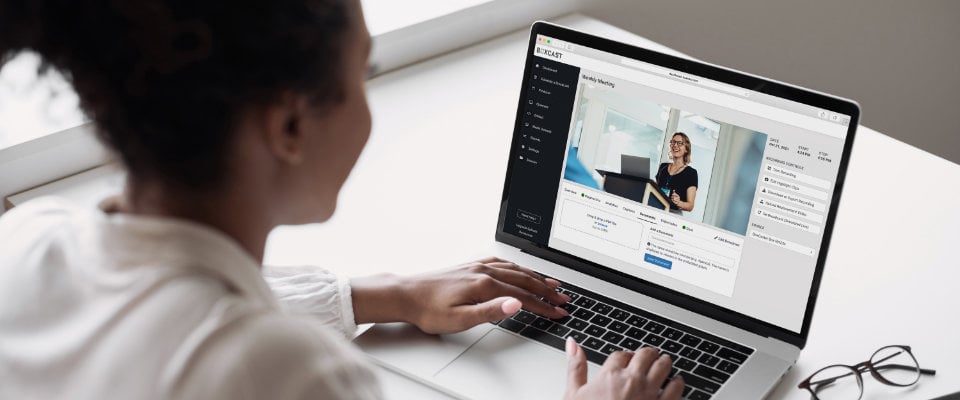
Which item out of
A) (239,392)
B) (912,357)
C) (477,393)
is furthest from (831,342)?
(239,392)

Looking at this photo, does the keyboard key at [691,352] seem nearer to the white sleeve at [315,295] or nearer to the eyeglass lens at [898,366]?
the eyeglass lens at [898,366]

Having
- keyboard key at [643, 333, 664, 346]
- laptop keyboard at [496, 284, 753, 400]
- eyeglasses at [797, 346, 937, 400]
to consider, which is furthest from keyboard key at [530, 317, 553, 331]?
eyeglasses at [797, 346, 937, 400]

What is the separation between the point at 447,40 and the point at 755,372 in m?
1.02

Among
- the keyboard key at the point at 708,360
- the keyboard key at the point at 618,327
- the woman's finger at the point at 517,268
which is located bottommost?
the keyboard key at the point at 708,360

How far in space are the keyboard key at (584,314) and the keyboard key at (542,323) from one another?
3cm

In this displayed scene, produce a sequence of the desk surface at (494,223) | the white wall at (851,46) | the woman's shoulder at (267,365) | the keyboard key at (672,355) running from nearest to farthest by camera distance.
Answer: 1. the woman's shoulder at (267,365)
2. the keyboard key at (672,355)
3. the desk surface at (494,223)
4. the white wall at (851,46)

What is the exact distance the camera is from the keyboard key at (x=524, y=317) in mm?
1212

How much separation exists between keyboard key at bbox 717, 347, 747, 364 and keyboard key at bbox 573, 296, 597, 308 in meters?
0.16

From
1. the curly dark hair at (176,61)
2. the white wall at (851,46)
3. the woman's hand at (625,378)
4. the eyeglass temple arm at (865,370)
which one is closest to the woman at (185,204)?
the curly dark hair at (176,61)

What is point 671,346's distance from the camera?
118cm

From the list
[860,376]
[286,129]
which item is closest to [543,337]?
[860,376]

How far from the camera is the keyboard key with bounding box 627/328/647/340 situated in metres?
1.20

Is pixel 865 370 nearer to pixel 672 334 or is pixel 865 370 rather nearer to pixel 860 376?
pixel 860 376

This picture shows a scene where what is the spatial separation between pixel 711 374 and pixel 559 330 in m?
0.17
